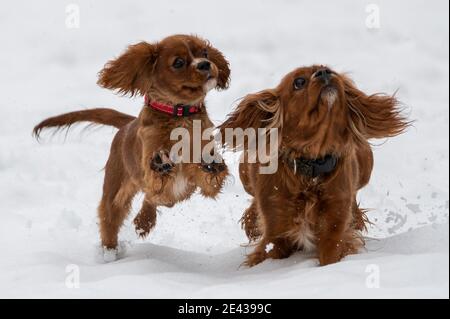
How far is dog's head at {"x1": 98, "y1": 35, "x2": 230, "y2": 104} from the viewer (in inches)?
145

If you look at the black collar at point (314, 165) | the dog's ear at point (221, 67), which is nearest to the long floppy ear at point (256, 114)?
the black collar at point (314, 165)

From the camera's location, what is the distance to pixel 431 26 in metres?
9.80

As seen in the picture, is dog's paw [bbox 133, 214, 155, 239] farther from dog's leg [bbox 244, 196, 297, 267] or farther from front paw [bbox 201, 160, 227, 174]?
dog's leg [bbox 244, 196, 297, 267]

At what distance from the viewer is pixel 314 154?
338 cm

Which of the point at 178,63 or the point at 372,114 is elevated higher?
the point at 178,63

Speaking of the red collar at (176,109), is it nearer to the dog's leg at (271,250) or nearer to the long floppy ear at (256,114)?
the long floppy ear at (256,114)

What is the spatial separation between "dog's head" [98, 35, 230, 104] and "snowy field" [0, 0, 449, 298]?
0.89 m

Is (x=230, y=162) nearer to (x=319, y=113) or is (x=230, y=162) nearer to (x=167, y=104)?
(x=167, y=104)

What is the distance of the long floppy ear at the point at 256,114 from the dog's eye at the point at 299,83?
20 cm

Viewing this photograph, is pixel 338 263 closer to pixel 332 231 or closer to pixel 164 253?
pixel 332 231

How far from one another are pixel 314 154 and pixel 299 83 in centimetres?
33

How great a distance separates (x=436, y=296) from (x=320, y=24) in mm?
8250

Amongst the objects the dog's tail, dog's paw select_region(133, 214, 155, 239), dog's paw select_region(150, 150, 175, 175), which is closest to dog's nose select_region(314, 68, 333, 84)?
dog's paw select_region(150, 150, 175, 175)

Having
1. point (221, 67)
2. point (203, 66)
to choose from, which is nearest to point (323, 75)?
point (203, 66)
